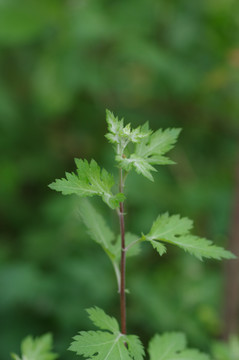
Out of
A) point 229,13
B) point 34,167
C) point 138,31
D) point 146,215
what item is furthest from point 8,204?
point 229,13

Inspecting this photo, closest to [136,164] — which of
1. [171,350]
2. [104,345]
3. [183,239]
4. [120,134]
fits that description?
[120,134]

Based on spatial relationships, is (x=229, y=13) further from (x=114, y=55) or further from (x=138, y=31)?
(x=114, y=55)

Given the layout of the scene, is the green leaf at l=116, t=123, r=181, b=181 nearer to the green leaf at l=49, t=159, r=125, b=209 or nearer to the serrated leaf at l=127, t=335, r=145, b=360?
the green leaf at l=49, t=159, r=125, b=209

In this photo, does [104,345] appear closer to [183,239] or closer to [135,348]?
[135,348]

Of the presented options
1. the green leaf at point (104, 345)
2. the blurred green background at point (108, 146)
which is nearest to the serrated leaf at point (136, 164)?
the green leaf at point (104, 345)

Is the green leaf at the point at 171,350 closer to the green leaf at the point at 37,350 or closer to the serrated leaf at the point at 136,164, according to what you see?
the green leaf at the point at 37,350

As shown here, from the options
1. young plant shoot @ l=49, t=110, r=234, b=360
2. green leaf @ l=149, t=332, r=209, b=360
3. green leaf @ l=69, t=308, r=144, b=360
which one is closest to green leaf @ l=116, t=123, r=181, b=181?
young plant shoot @ l=49, t=110, r=234, b=360
